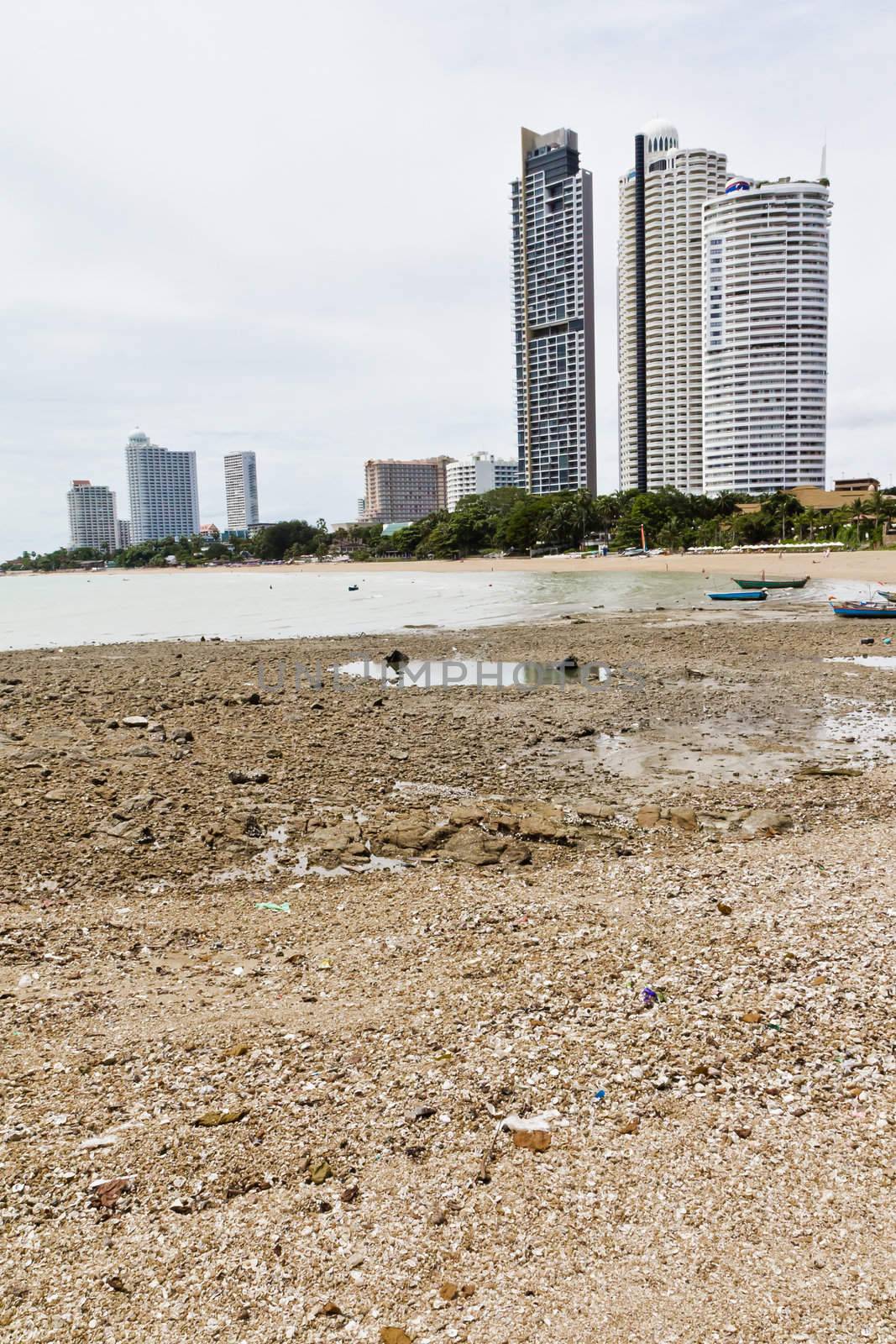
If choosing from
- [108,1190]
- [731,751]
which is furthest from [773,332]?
[108,1190]

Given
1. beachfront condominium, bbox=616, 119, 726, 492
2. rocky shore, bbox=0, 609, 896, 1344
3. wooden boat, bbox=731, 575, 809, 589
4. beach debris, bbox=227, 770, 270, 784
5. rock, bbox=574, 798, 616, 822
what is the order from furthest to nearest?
beachfront condominium, bbox=616, 119, 726, 492
wooden boat, bbox=731, 575, 809, 589
beach debris, bbox=227, 770, 270, 784
rock, bbox=574, 798, 616, 822
rocky shore, bbox=0, 609, 896, 1344

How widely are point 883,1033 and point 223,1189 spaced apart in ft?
11.5

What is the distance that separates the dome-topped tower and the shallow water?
148140 mm

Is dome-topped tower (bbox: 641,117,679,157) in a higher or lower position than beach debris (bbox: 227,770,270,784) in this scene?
higher

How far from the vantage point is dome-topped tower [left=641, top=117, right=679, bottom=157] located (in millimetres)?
184375

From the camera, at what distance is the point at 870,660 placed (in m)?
21.6

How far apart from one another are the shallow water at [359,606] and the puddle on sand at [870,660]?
11.9 metres

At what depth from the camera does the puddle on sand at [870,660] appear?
20719 mm

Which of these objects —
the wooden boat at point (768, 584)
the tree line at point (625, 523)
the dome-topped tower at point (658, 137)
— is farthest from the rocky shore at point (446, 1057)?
the dome-topped tower at point (658, 137)

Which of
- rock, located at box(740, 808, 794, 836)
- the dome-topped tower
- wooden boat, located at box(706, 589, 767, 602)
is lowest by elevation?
rock, located at box(740, 808, 794, 836)

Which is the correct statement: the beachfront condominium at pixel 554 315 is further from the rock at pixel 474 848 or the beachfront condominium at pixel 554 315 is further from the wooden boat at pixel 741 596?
the rock at pixel 474 848

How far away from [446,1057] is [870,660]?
19.7 meters

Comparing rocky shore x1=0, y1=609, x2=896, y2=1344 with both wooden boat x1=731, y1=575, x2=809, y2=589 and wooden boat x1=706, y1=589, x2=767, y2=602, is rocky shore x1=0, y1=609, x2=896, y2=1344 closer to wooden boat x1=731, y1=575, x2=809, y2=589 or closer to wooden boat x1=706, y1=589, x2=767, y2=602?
wooden boat x1=706, y1=589, x2=767, y2=602

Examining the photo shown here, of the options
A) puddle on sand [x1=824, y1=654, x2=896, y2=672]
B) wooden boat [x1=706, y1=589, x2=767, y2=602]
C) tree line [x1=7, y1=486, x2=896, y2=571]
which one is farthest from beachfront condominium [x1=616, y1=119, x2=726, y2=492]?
puddle on sand [x1=824, y1=654, x2=896, y2=672]
